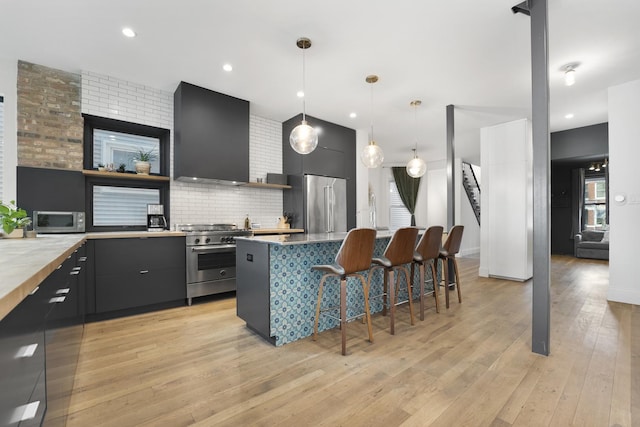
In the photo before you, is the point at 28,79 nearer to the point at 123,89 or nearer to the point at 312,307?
the point at 123,89

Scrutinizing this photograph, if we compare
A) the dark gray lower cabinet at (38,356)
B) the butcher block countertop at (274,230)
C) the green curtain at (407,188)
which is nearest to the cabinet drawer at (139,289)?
the butcher block countertop at (274,230)

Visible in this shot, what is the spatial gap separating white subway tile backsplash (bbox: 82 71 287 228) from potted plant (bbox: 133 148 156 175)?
1.21ft

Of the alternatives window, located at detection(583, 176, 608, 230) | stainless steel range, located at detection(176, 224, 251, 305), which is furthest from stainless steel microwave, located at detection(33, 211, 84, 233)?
window, located at detection(583, 176, 608, 230)

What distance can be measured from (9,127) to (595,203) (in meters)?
12.0

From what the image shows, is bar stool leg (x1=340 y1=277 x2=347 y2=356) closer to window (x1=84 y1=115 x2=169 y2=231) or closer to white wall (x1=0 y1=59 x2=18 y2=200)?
window (x1=84 y1=115 x2=169 y2=231)

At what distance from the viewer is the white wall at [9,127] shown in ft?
10.5

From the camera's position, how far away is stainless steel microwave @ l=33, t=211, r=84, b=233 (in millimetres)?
3297

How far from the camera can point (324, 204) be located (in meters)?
5.28

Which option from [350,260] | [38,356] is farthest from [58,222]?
[350,260]

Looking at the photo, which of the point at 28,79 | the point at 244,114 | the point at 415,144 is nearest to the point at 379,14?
the point at 244,114

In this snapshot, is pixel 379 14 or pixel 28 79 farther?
pixel 28 79

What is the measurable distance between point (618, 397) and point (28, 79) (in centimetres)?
596

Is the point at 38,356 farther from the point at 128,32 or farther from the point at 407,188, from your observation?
the point at 407,188

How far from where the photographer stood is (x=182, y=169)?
3904 millimetres
